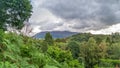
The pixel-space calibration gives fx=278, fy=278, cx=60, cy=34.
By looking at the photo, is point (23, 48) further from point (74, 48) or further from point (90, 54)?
point (74, 48)

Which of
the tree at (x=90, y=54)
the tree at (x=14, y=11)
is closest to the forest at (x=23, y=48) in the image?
the tree at (x=14, y=11)

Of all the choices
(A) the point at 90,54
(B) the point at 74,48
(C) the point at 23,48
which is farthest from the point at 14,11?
(B) the point at 74,48

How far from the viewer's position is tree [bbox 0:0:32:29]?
41.3ft

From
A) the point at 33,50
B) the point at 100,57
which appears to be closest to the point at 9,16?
the point at 33,50

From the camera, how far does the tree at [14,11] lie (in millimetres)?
12580

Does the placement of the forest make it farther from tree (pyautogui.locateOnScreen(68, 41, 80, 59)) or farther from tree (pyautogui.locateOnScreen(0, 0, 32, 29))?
tree (pyautogui.locateOnScreen(68, 41, 80, 59))

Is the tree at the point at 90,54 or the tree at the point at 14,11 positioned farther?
the tree at the point at 90,54

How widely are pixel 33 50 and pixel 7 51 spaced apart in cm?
62

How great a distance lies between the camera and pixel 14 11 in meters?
13.5

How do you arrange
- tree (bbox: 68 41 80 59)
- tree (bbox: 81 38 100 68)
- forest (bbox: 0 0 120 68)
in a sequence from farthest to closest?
1. tree (bbox: 68 41 80 59)
2. tree (bbox: 81 38 100 68)
3. forest (bbox: 0 0 120 68)

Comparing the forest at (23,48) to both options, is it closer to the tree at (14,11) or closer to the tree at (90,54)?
the tree at (14,11)

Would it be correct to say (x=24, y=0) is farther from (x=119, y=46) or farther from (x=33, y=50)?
(x=119, y=46)

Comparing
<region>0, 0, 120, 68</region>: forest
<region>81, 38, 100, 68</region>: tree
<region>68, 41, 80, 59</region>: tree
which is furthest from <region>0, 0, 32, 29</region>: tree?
<region>68, 41, 80, 59</region>: tree

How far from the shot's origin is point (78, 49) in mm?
46750
